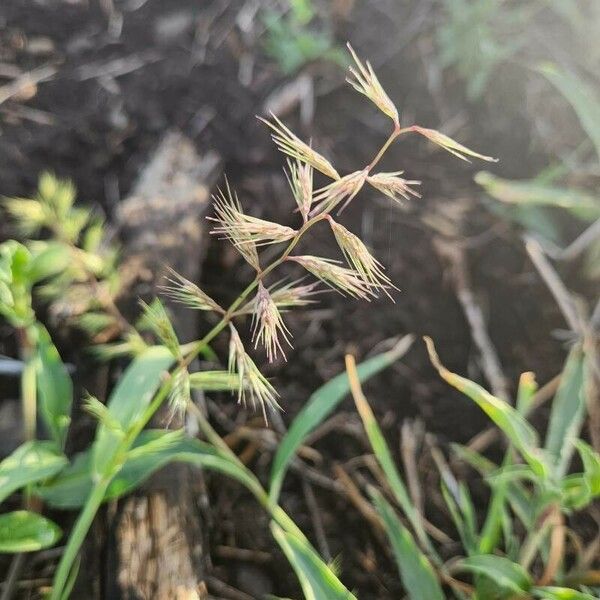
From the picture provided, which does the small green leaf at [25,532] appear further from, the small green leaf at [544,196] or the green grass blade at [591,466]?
the small green leaf at [544,196]

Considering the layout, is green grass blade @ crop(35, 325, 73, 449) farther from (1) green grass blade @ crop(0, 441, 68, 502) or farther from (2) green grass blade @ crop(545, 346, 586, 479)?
(2) green grass blade @ crop(545, 346, 586, 479)

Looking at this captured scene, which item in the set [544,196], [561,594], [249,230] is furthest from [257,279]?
[544,196]

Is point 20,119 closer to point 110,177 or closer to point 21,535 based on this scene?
point 110,177

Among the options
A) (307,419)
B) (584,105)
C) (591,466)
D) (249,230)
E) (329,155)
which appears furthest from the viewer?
(329,155)

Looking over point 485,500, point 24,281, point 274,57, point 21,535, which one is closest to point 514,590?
point 485,500

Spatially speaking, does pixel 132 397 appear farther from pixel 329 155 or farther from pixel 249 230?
pixel 329 155

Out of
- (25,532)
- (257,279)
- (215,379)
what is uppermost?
(257,279)

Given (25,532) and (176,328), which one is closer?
(25,532)
